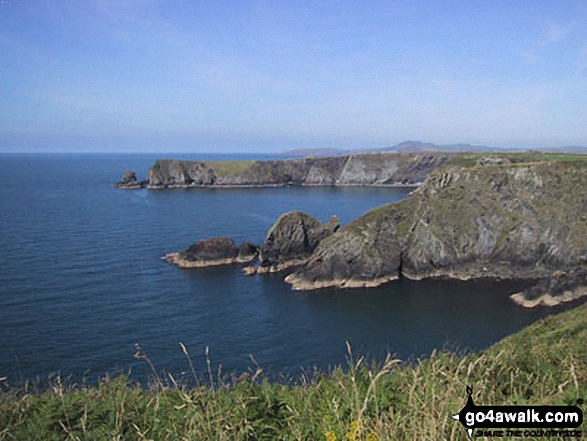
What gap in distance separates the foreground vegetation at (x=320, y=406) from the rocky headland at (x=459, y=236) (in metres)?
51.2

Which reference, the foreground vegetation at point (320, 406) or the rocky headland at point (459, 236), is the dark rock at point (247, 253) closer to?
the rocky headland at point (459, 236)

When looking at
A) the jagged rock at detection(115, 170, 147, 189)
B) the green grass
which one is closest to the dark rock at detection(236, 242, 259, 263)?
the green grass

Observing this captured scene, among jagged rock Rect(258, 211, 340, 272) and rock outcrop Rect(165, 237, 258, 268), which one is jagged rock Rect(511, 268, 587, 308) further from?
rock outcrop Rect(165, 237, 258, 268)

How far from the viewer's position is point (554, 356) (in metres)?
7.27

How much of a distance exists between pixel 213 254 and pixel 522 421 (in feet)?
214

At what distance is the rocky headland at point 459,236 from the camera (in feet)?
200

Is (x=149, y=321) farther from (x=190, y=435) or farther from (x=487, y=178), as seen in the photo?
(x=487, y=178)

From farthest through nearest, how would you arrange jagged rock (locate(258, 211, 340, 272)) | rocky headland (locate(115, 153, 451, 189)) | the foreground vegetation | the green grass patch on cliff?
the green grass patch on cliff → rocky headland (locate(115, 153, 451, 189)) → jagged rock (locate(258, 211, 340, 272)) → the foreground vegetation

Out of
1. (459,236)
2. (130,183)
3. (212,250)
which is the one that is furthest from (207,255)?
(130,183)

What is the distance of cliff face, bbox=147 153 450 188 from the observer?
166 m

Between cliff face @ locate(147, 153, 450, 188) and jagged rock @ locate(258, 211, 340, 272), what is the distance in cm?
9990

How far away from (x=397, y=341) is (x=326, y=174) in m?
143

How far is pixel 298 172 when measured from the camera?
591 feet

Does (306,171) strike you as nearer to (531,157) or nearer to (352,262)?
(531,157)
